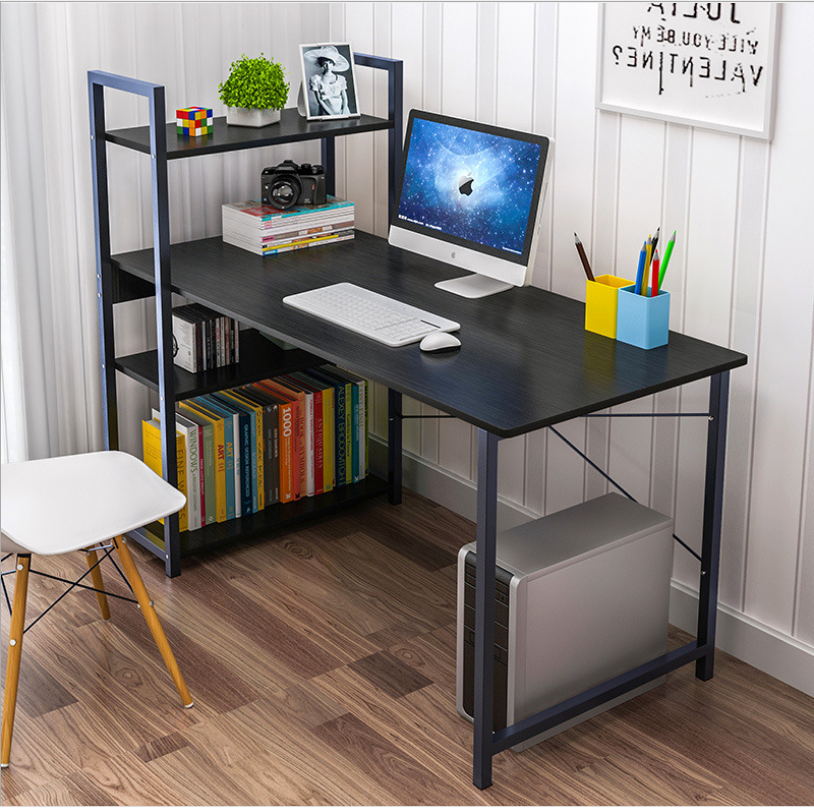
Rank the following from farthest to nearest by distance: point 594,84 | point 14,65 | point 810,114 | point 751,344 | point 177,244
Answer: point 177,244
point 14,65
point 594,84
point 751,344
point 810,114

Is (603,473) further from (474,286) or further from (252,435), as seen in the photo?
(252,435)

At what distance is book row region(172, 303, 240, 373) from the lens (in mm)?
3033

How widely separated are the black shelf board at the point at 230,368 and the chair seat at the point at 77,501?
49 cm

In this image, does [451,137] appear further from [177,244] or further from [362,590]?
[362,590]

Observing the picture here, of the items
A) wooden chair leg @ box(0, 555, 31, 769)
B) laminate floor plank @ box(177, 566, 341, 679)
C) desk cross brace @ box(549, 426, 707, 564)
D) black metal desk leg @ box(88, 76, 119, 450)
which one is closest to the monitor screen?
desk cross brace @ box(549, 426, 707, 564)

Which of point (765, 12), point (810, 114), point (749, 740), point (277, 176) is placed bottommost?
point (749, 740)

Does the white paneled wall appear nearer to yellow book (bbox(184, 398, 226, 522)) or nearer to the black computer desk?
the black computer desk

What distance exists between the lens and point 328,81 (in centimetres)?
300

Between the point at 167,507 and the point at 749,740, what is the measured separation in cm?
125

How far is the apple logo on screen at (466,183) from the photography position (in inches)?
105

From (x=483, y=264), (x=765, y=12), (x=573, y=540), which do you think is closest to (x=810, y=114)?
(x=765, y=12)

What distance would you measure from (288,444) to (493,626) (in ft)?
3.83

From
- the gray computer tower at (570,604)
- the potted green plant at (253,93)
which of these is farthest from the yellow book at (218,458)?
the gray computer tower at (570,604)

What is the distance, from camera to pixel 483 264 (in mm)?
2678
